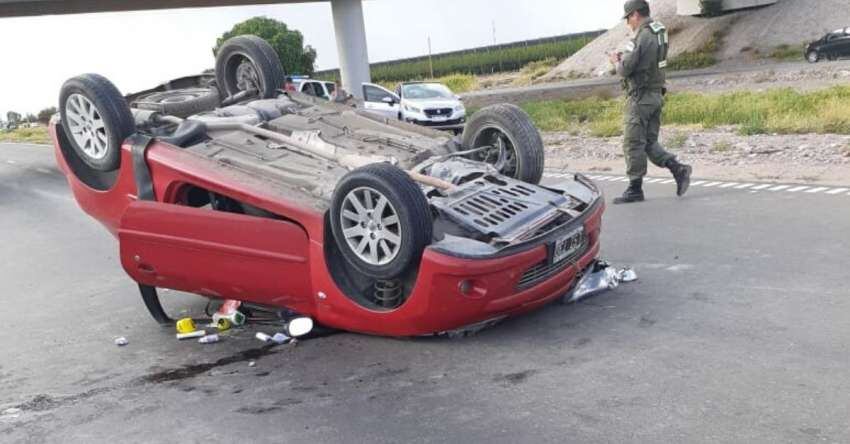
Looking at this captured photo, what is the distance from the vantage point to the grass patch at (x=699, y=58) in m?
41.3

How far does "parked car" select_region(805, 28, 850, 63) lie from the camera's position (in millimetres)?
33531

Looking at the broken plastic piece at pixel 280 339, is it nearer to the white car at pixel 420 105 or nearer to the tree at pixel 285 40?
the white car at pixel 420 105

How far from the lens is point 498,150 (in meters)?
6.36

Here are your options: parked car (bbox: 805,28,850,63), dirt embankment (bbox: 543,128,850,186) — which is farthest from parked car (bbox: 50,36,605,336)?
parked car (bbox: 805,28,850,63)

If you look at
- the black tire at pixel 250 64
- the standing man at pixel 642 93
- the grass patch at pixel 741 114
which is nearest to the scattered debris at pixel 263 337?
the black tire at pixel 250 64

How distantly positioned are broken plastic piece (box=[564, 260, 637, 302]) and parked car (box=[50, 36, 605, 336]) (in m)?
0.03

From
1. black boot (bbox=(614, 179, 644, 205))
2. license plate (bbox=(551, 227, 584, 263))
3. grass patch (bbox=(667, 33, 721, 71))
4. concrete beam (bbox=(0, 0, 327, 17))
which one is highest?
concrete beam (bbox=(0, 0, 327, 17))

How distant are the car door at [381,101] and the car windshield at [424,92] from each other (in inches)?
13.1

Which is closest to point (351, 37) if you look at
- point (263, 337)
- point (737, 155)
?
point (737, 155)

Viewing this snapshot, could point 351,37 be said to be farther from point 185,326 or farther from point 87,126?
point 185,326

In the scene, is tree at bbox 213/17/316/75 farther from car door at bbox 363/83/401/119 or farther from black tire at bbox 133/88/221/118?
black tire at bbox 133/88/221/118

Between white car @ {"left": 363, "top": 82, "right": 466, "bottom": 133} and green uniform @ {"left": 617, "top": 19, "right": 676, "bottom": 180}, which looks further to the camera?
white car @ {"left": 363, "top": 82, "right": 466, "bottom": 133}

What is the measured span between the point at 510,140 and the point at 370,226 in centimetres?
180

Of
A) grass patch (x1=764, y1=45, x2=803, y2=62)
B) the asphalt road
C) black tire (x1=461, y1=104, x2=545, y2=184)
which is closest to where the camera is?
the asphalt road
